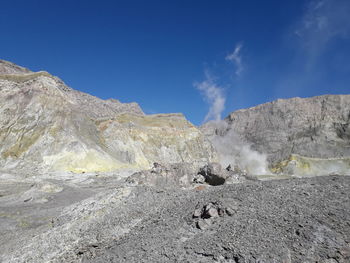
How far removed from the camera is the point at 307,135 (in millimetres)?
149250

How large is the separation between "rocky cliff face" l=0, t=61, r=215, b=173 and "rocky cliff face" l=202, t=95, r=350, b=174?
200ft

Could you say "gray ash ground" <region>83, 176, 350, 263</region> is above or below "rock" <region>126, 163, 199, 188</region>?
below

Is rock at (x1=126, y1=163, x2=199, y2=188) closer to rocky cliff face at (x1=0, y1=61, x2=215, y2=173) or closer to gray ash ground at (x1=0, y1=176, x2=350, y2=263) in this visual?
gray ash ground at (x1=0, y1=176, x2=350, y2=263)

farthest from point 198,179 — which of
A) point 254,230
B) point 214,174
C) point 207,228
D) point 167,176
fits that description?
point 254,230

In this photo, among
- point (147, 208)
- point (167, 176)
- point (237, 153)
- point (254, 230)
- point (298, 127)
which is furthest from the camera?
point (237, 153)

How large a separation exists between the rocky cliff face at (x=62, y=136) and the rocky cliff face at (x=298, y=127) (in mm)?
61032

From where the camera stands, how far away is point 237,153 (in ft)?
568

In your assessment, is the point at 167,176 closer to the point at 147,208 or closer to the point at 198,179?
the point at 198,179

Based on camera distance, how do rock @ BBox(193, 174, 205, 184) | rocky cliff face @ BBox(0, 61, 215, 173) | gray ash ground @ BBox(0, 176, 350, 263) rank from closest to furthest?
1. gray ash ground @ BBox(0, 176, 350, 263)
2. rock @ BBox(193, 174, 205, 184)
3. rocky cliff face @ BBox(0, 61, 215, 173)

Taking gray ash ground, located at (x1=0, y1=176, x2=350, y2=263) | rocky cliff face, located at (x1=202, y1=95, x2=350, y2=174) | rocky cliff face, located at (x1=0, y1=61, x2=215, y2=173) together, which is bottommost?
gray ash ground, located at (x1=0, y1=176, x2=350, y2=263)

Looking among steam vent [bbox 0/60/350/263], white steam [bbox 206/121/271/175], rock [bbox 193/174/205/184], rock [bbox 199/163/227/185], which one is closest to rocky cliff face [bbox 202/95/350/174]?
white steam [bbox 206/121/271/175]

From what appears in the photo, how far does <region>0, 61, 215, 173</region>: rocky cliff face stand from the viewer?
7449 centimetres

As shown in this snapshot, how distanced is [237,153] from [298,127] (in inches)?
1533

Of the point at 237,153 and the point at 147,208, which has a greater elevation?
the point at 237,153
